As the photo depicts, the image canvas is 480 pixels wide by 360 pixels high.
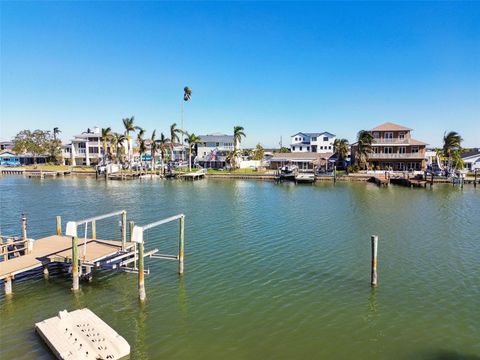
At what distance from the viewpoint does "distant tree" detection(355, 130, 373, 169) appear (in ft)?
268

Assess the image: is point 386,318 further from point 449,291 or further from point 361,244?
point 361,244

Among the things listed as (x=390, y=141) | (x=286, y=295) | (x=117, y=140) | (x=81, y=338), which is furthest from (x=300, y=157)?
(x=81, y=338)

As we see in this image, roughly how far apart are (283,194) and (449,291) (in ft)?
133

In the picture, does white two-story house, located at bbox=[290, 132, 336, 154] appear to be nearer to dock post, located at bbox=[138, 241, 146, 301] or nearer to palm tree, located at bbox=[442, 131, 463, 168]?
palm tree, located at bbox=[442, 131, 463, 168]

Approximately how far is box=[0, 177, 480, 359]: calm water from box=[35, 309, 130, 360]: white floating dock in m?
0.60

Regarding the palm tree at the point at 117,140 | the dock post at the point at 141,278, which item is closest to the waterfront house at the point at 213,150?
the palm tree at the point at 117,140

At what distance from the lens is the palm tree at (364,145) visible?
81.8 m

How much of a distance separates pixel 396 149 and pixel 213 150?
175 feet

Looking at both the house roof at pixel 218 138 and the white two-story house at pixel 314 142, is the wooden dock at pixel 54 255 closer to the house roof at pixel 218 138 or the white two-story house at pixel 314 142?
the house roof at pixel 218 138

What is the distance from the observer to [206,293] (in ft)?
59.3

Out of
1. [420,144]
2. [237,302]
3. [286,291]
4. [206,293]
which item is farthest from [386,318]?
[420,144]

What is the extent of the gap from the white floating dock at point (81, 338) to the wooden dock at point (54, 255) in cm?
499

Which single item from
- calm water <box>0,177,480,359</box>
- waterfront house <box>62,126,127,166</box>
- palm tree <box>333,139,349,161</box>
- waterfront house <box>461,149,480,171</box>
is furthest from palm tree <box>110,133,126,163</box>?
waterfront house <box>461,149,480,171</box>

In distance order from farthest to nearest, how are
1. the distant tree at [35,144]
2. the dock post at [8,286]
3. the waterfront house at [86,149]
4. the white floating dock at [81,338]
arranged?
the distant tree at [35,144] < the waterfront house at [86,149] < the dock post at [8,286] < the white floating dock at [81,338]
